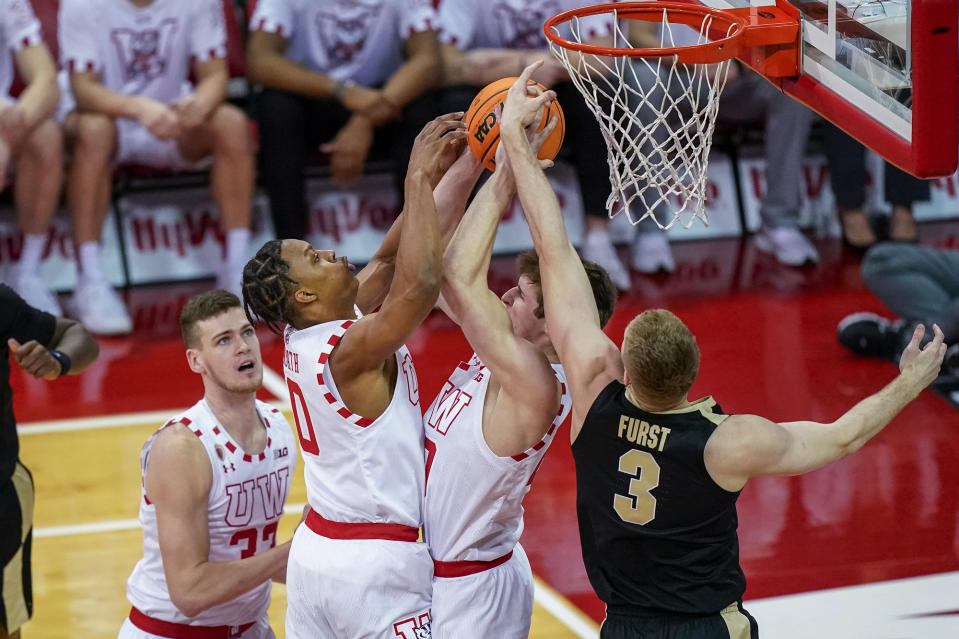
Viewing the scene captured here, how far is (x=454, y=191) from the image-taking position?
438 centimetres

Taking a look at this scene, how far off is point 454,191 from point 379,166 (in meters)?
5.99

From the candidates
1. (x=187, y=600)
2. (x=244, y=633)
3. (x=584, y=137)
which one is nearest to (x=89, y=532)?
(x=244, y=633)

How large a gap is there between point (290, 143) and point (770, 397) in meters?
3.97

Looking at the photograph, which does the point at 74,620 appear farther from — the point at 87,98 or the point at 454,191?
the point at 87,98

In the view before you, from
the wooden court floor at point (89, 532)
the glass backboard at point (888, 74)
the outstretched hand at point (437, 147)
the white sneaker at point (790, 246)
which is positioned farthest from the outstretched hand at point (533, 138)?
the white sneaker at point (790, 246)

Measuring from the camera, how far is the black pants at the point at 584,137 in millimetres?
9398

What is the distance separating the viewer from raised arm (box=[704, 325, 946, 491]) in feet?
11.6

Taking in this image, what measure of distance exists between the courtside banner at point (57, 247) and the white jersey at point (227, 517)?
235 inches

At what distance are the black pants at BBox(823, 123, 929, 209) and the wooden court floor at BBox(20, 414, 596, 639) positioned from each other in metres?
5.28

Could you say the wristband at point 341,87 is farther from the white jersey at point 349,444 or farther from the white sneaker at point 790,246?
the white jersey at point 349,444

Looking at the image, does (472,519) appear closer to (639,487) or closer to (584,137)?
(639,487)

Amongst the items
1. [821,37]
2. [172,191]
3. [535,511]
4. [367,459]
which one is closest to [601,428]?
[367,459]

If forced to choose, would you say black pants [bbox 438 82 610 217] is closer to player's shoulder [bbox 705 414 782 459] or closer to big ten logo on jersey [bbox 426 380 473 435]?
big ten logo on jersey [bbox 426 380 473 435]

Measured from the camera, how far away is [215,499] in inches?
165
